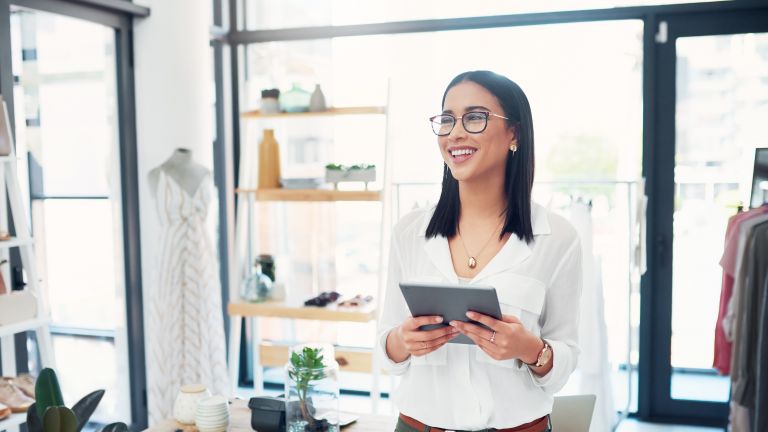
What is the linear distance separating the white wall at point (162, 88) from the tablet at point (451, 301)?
2.65 m

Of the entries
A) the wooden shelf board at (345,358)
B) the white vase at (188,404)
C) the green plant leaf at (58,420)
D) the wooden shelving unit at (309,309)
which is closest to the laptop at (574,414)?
the white vase at (188,404)

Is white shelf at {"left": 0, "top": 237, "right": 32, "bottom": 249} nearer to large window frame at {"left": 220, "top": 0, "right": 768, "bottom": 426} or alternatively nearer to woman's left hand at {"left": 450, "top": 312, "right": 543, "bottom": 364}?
woman's left hand at {"left": 450, "top": 312, "right": 543, "bottom": 364}

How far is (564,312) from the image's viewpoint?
1540mm

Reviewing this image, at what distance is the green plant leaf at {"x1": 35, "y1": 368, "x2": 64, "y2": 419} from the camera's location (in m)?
1.26

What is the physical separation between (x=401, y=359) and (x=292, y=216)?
3083 millimetres

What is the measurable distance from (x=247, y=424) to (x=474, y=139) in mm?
1221

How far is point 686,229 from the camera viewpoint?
13.5 feet

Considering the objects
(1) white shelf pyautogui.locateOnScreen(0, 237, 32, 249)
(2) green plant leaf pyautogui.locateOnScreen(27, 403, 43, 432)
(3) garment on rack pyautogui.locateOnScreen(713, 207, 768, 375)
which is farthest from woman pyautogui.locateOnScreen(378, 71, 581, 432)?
(3) garment on rack pyautogui.locateOnScreen(713, 207, 768, 375)

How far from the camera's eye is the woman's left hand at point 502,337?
142 cm

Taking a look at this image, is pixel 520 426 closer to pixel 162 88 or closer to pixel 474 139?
pixel 474 139

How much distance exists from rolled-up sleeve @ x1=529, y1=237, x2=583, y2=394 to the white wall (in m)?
2.72

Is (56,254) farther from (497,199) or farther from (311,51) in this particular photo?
(497,199)

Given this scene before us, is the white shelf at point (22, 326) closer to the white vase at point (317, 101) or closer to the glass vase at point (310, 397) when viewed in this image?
the glass vase at point (310, 397)

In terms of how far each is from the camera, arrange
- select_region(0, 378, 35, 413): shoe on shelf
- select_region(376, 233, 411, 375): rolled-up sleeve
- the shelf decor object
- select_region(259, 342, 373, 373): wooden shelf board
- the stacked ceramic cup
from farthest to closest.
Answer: the shelf decor object < select_region(259, 342, 373, 373): wooden shelf board < select_region(0, 378, 35, 413): shoe on shelf < the stacked ceramic cup < select_region(376, 233, 411, 375): rolled-up sleeve
